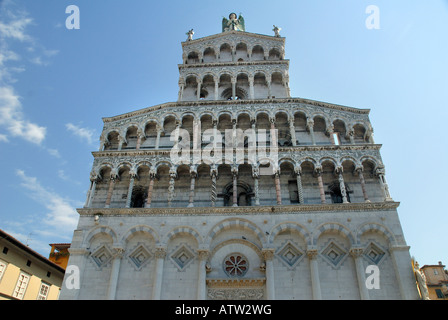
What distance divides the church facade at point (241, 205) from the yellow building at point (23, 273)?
4804mm

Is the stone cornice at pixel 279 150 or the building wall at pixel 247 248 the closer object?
the building wall at pixel 247 248

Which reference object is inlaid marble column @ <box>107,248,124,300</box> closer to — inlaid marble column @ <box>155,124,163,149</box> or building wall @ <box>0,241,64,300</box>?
inlaid marble column @ <box>155,124,163,149</box>

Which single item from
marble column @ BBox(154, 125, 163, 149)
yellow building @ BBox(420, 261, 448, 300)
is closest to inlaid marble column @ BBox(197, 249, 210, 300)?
marble column @ BBox(154, 125, 163, 149)

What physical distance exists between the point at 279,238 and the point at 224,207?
288cm

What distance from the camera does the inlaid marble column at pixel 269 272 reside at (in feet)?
48.9

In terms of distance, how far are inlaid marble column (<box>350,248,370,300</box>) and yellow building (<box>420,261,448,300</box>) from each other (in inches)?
842

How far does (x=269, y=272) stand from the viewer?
1537 centimetres

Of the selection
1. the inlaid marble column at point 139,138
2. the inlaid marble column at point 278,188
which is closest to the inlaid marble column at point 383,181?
the inlaid marble column at point 278,188

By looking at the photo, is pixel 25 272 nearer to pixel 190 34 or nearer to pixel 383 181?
pixel 190 34

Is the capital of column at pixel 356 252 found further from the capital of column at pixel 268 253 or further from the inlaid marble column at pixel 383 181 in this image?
the capital of column at pixel 268 253

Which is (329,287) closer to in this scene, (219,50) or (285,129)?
(285,129)

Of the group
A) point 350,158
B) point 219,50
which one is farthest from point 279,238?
point 219,50

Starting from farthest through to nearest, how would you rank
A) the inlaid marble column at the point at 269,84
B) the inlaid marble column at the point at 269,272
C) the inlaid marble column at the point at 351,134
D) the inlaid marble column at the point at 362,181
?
the inlaid marble column at the point at 269,84, the inlaid marble column at the point at 351,134, the inlaid marble column at the point at 362,181, the inlaid marble column at the point at 269,272

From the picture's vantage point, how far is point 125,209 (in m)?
17.1
